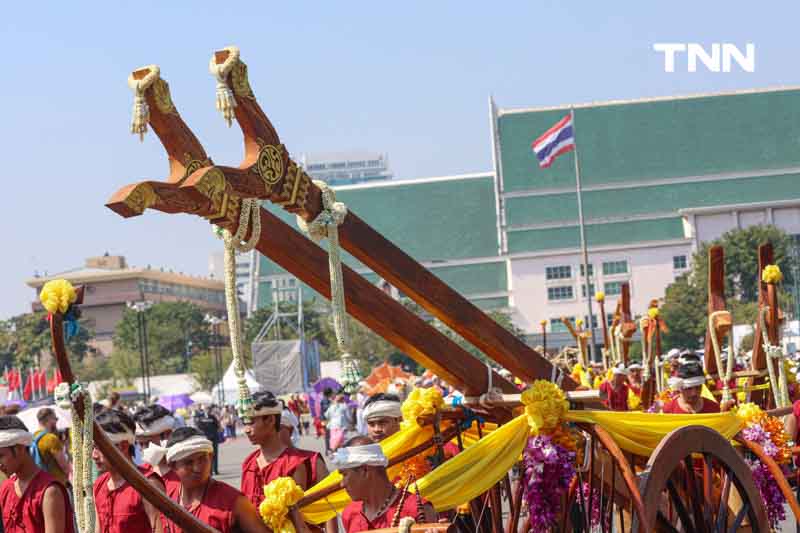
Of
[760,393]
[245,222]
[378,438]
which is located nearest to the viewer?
[245,222]

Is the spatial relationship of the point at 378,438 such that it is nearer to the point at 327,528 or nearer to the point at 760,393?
the point at 327,528

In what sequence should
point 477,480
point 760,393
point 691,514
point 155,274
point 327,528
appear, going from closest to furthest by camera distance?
point 477,480 < point 327,528 < point 691,514 < point 760,393 < point 155,274

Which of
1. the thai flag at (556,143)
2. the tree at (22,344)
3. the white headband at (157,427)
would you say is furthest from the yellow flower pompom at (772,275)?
the tree at (22,344)

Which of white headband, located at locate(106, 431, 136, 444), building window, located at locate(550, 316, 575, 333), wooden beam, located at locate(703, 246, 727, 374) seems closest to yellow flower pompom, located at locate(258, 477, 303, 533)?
white headband, located at locate(106, 431, 136, 444)

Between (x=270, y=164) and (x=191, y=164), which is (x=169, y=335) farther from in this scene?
(x=191, y=164)

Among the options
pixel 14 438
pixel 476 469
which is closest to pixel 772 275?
pixel 476 469

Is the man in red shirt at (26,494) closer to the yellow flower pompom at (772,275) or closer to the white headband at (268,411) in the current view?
Answer: the white headband at (268,411)

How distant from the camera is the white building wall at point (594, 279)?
10912 centimetres

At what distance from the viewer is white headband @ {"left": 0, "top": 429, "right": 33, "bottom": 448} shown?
6676mm

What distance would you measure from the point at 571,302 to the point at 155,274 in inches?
1836

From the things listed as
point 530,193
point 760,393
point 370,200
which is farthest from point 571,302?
point 760,393

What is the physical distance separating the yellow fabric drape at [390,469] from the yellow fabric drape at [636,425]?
581 mm

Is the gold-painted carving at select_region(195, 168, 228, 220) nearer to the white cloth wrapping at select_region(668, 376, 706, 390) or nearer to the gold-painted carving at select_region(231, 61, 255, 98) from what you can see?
the gold-painted carving at select_region(231, 61, 255, 98)

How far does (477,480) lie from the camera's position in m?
6.21
